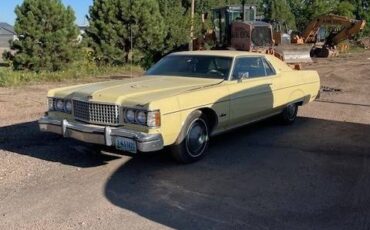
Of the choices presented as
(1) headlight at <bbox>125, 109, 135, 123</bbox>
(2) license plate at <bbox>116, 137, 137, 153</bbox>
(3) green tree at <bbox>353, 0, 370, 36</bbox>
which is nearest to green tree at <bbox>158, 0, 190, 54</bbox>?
(1) headlight at <bbox>125, 109, 135, 123</bbox>

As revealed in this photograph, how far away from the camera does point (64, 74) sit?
59.8 feet

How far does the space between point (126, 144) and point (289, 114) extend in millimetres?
4139

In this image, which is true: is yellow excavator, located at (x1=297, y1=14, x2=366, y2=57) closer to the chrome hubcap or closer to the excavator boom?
the excavator boom

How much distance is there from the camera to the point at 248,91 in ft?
24.5

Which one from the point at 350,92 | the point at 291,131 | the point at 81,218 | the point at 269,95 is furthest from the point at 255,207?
the point at 350,92

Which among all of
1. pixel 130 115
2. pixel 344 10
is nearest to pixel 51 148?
pixel 130 115

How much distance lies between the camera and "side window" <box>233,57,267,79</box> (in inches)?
297

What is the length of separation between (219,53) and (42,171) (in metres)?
3.17

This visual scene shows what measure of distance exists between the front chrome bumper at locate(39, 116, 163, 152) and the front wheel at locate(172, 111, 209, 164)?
0.51m

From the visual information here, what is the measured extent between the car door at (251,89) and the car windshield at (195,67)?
0.18m

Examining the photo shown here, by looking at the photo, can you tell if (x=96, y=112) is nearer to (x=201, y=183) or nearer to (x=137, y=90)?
(x=137, y=90)

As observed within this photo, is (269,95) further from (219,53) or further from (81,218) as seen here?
(81,218)

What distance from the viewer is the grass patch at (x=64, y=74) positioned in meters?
16.0

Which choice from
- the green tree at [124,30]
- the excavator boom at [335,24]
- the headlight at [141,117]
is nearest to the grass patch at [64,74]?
the green tree at [124,30]
